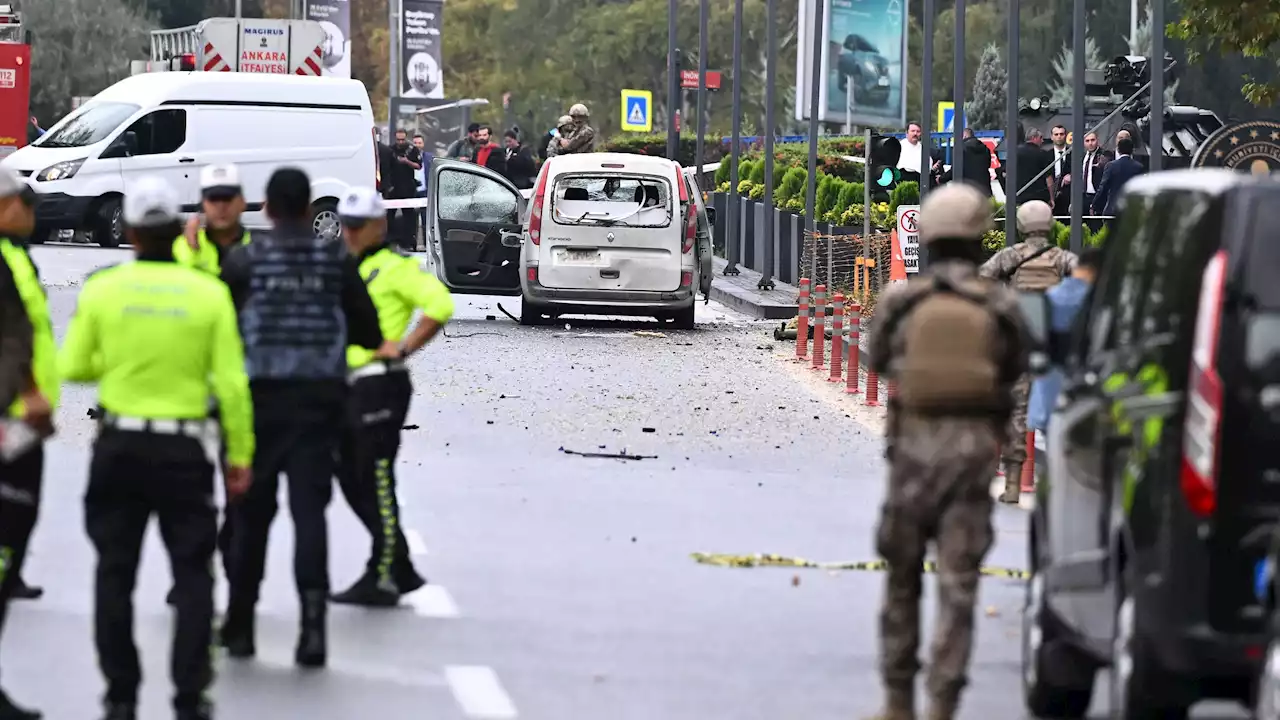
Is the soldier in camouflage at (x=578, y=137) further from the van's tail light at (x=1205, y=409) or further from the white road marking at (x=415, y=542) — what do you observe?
the van's tail light at (x=1205, y=409)

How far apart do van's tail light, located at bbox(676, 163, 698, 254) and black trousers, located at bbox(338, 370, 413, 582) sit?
54.9ft

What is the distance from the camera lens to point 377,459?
10.5m

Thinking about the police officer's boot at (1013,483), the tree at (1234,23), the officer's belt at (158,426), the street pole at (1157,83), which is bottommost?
the police officer's boot at (1013,483)

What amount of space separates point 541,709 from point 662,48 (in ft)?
273

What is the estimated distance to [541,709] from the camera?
865 cm

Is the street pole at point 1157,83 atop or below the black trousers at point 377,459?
atop

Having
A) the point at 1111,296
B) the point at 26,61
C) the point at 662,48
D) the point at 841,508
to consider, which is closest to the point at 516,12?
the point at 662,48

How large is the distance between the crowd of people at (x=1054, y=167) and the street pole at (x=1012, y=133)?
4216mm

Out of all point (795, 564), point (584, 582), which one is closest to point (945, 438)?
point (584, 582)

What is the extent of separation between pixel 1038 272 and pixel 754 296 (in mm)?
18296

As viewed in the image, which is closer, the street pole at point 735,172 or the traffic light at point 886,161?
the traffic light at point 886,161

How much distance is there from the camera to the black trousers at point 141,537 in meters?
7.82

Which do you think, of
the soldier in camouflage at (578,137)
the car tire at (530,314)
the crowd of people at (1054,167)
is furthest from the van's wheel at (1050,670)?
the soldier in camouflage at (578,137)

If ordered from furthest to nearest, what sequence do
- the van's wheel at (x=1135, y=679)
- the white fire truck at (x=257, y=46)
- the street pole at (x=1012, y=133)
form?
the white fire truck at (x=257, y=46)
the street pole at (x=1012, y=133)
the van's wheel at (x=1135, y=679)
